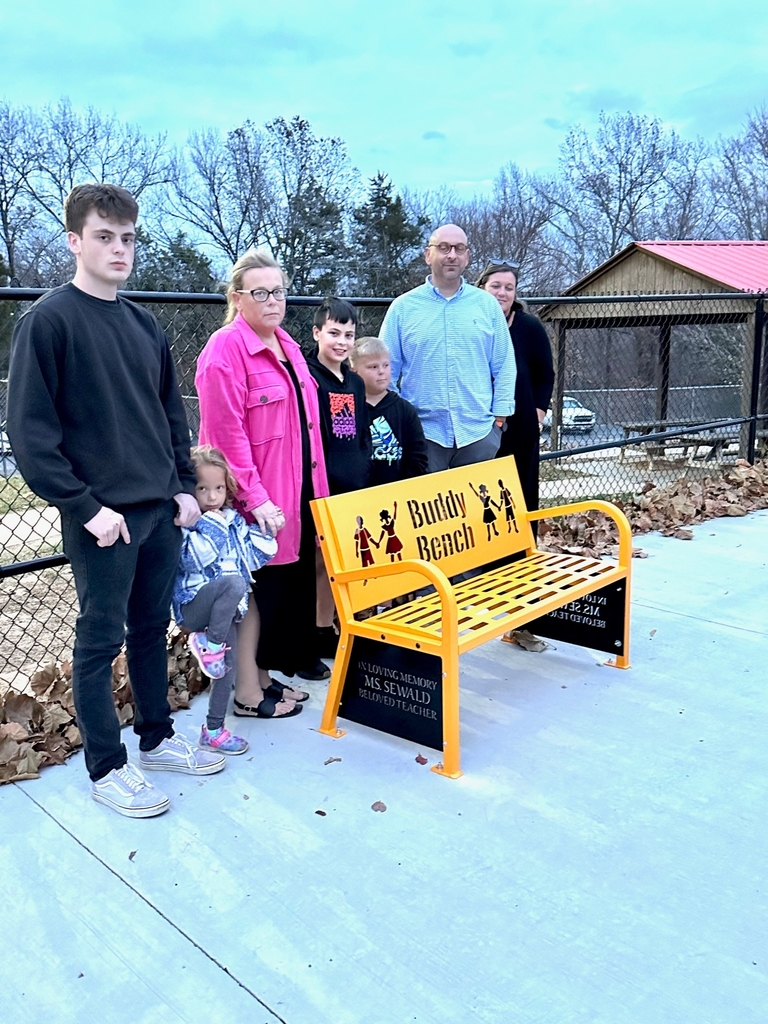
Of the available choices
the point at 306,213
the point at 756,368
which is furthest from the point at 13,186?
the point at 756,368

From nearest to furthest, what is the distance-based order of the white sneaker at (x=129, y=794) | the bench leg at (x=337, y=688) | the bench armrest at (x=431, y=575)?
the white sneaker at (x=129, y=794)
the bench armrest at (x=431, y=575)
the bench leg at (x=337, y=688)

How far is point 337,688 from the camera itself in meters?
3.41

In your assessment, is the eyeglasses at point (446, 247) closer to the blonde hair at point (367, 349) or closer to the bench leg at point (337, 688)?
the blonde hair at point (367, 349)

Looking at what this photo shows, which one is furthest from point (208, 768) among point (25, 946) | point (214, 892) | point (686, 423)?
point (686, 423)

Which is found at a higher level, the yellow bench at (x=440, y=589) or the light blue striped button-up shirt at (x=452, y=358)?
the light blue striped button-up shirt at (x=452, y=358)

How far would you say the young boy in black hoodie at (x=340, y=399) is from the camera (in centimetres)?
361

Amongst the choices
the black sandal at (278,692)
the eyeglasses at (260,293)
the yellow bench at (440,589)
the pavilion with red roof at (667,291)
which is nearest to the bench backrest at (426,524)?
the yellow bench at (440,589)

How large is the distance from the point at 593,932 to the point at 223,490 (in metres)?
1.82

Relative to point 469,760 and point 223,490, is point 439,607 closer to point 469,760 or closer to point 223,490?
point 469,760

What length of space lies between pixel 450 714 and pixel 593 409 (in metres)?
12.7

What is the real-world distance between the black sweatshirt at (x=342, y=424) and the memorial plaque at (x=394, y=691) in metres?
0.73

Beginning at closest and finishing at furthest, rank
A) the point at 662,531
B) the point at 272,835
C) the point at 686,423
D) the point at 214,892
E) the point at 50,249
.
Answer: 1. the point at 214,892
2. the point at 272,835
3. the point at 662,531
4. the point at 686,423
5. the point at 50,249

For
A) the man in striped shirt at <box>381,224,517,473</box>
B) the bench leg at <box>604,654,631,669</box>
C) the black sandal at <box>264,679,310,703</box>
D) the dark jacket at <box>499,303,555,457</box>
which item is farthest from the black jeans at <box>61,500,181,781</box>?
the dark jacket at <box>499,303,555,457</box>

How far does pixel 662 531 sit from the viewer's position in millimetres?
6637
